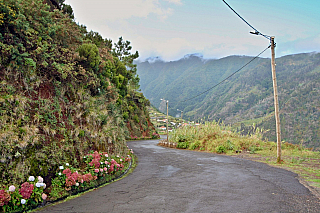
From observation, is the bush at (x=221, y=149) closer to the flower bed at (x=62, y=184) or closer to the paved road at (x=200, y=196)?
the paved road at (x=200, y=196)

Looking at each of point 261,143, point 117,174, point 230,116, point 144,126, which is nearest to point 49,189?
point 117,174

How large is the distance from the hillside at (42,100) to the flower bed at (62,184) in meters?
0.27

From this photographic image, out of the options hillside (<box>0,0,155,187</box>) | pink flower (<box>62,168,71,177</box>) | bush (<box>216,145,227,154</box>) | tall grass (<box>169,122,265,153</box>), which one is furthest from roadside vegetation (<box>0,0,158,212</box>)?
tall grass (<box>169,122,265,153</box>)

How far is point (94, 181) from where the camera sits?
7.62 m

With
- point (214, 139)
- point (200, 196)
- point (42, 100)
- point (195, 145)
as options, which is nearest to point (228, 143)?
point (214, 139)

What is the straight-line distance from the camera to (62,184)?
6289 mm

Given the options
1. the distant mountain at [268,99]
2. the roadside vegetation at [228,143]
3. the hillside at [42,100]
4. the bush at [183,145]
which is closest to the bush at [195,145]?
the roadside vegetation at [228,143]

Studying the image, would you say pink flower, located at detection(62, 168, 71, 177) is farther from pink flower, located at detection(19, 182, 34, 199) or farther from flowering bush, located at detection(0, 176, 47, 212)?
pink flower, located at detection(19, 182, 34, 199)

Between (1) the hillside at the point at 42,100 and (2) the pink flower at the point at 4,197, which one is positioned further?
(1) the hillside at the point at 42,100

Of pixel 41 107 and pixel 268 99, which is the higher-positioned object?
pixel 268 99

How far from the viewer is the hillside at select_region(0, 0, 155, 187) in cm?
594

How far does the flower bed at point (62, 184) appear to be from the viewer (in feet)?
15.9

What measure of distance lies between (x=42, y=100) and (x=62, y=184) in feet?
9.93

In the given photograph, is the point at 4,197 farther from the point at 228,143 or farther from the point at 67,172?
the point at 228,143
